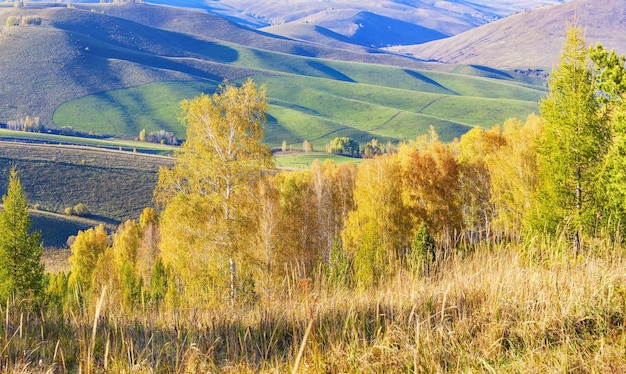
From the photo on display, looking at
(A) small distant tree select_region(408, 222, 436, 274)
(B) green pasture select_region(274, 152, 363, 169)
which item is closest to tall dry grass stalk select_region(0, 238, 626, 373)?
(A) small distant tree select_region(408, 222, 436, 274)

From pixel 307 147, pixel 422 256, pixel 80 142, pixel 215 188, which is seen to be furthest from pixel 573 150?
pixel 307 147

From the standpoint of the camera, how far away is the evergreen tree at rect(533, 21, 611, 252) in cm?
2378

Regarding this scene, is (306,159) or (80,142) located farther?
(306,159)

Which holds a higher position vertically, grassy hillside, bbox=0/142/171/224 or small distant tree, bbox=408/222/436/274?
small distant tree, bbox=408/222/436/274

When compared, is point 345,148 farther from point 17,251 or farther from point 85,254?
point 17,251

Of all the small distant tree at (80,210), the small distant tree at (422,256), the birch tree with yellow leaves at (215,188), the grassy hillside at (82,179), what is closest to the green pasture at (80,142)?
the grassy hillside at (82,179)

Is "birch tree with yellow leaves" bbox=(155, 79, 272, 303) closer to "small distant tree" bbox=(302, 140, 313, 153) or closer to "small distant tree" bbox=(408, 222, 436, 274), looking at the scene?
"small distant tree" bbox=(408, 222, 436, 274)

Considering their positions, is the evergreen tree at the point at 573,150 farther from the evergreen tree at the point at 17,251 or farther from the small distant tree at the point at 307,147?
the small distant tree at the point at 307,147

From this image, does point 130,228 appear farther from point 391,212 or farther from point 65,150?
point 65,150

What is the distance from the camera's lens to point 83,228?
281 feet

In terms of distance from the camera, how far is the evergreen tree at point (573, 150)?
→ 23781 millimetres

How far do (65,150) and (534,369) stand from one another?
414 ft

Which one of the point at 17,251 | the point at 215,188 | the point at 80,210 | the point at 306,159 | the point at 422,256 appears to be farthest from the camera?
the point at 306,159

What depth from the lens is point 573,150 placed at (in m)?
23.8
